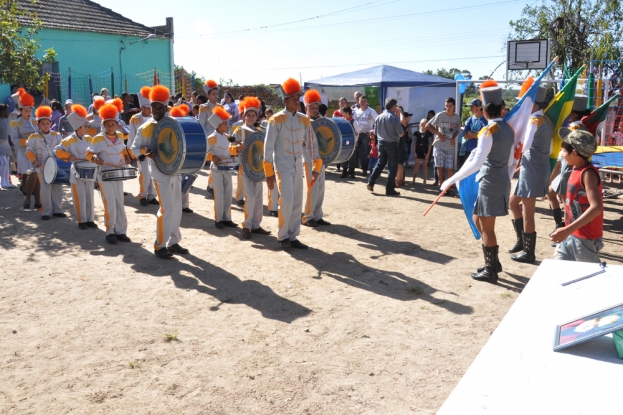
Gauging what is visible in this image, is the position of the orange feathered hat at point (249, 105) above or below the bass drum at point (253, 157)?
above

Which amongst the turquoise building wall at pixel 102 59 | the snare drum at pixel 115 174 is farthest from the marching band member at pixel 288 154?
the turquoise building wall at pixel 102 59

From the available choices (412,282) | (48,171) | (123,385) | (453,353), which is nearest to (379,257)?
(412,282)

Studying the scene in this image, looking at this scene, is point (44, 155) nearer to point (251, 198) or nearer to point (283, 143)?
point (251, 198)

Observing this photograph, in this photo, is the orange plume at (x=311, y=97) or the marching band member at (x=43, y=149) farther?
the marching band member at (x=43, y=149)

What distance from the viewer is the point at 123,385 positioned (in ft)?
13.3

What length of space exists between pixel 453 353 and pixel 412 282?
72.7 inches

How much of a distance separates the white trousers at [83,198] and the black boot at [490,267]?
5625mm

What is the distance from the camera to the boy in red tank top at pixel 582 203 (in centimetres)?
413

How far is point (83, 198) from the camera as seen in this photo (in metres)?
8.73

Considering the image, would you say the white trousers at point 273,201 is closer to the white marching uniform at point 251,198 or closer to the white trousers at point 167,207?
the white marching uniform at point 251,198

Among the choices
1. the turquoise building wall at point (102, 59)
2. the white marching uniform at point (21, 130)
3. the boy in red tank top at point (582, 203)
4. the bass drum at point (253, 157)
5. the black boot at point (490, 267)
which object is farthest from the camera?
the turquoise building wall at point (102, 59)

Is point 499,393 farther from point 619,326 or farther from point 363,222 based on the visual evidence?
point 363,222

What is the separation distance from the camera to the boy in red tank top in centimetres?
413

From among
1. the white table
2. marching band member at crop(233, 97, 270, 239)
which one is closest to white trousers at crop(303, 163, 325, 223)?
marching band member at crop(233, 97, 270, 239)
